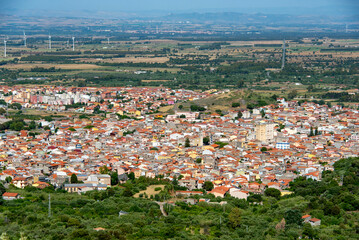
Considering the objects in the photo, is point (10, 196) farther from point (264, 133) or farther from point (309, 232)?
point (264, 133)

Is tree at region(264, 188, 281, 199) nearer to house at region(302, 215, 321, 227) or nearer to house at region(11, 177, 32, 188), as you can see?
house at region(302, 215, 321, 227)

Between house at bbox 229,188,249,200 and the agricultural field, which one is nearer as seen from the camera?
Result: house at bbox 229,188,249,200

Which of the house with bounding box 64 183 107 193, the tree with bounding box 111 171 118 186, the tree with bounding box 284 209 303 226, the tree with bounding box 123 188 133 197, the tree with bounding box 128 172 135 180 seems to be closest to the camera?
the tree with bounding box 284 209 303 226

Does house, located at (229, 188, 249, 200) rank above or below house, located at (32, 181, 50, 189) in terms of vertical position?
above

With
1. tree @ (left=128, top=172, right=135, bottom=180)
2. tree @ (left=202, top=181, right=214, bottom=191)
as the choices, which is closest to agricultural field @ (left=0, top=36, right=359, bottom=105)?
tree @ (left=128, top=172, right=135, bottom=180)

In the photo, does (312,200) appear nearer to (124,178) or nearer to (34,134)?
(124,178)

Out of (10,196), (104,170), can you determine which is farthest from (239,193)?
(10,196)
